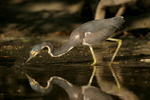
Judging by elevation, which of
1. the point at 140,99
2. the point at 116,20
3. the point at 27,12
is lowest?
the point at 140,99

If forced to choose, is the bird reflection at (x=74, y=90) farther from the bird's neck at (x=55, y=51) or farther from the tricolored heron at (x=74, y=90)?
the bird's neck at (x=55, y=51)

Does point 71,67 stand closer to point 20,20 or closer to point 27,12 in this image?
point 20,20

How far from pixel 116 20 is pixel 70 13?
35.0 feet

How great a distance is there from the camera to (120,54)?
11.0m

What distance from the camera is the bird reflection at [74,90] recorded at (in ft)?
18.6

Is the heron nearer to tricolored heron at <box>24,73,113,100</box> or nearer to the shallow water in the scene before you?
the shallow water

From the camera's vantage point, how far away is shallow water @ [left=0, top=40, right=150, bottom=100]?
19.1ft

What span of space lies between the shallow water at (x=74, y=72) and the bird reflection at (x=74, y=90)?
11 cm

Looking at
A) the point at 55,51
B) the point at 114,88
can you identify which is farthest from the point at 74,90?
the point at 55,51

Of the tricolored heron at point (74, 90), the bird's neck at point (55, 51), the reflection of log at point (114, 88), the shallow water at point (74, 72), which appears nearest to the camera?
the reflection of log at point (114, 88)

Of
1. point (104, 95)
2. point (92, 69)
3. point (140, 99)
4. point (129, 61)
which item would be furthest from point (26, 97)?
point (129, 61)

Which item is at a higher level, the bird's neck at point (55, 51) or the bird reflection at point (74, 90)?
the bird's neck at point (55, 51)

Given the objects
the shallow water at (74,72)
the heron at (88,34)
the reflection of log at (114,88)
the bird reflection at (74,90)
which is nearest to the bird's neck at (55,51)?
the heron at (88,34)

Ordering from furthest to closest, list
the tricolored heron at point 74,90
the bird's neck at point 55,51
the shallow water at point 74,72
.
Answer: the bird's neck at point 55,51 → the shallow water at point 74,72 → the tricolored heron at point 74,90
